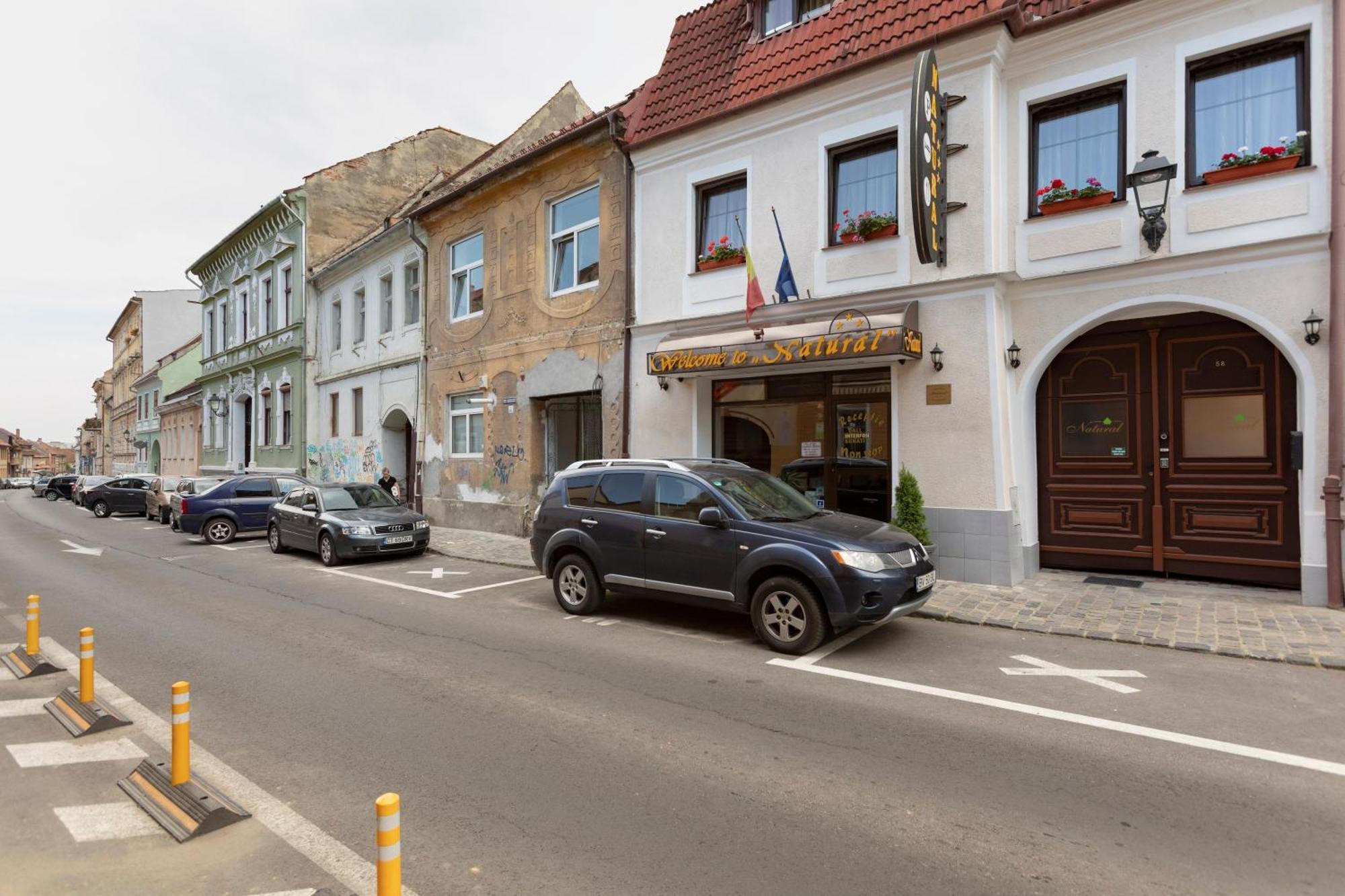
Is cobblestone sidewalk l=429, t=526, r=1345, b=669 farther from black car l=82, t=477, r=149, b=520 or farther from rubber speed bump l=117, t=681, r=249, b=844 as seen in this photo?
black car l=82, t=477, r=149, b=520

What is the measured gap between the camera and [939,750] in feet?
14.6

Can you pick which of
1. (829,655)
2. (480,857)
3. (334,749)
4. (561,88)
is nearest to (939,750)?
(829,655)

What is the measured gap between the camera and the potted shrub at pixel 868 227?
10.4 meters

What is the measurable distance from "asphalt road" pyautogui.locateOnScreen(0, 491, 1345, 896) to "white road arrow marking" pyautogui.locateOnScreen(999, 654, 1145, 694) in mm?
74

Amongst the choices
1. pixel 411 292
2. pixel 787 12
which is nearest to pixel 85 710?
pixel 787 12

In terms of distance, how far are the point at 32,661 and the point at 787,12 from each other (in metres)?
13.4

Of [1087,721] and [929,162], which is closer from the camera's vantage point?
[1087,721]

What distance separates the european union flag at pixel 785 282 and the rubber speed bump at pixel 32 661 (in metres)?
9.35

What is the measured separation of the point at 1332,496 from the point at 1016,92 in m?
6.18

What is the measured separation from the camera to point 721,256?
12.3 metres

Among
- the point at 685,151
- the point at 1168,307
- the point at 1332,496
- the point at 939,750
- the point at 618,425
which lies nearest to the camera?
the point at 939,750

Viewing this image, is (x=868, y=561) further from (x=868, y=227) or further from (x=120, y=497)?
(x=120, y=497)

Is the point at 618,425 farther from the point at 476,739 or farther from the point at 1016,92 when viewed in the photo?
the point at 476,739

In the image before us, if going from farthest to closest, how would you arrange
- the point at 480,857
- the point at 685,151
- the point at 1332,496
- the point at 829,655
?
the point at 685,151
the point at 1332,496
the point at 829,655
the point at 480,857
